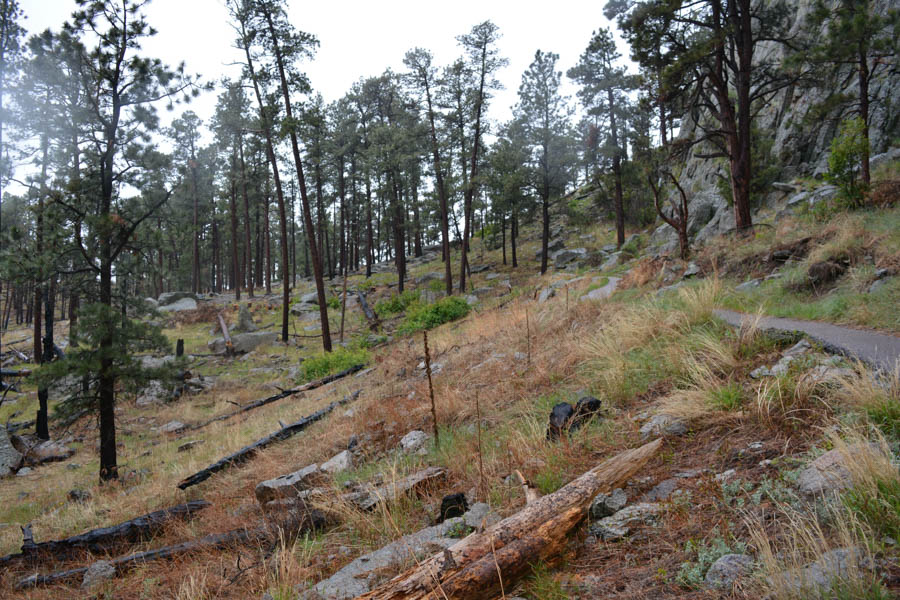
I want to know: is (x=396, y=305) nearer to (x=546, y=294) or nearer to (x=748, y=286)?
(x=546, y=294)

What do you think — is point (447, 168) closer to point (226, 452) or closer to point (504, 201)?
point (504, 201)

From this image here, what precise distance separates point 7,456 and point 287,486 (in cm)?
1089

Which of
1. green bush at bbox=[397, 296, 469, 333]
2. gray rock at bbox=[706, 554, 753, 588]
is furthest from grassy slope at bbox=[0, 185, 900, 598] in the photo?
green bush at bbox=[397, 296, 469, 333]

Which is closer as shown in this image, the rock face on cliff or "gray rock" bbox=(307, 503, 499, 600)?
"gray rock" bbox=(307, 503, 499, 600)

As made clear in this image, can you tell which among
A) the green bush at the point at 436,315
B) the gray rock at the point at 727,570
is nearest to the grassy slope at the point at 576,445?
the gray rock at the point at 727,570

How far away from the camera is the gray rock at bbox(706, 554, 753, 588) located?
6.26 feet

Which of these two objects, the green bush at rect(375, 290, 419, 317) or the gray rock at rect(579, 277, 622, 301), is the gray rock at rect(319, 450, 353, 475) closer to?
the gray rock at rect(579, 277, 622, 301)

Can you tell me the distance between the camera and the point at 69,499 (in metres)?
8.21

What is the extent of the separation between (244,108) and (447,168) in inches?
525

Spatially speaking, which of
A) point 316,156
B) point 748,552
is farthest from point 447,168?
Answer: point 748,552

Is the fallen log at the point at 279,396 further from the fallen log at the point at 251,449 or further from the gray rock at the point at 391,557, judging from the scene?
the gray rock at the point at 391,557

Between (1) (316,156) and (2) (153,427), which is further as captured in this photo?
(1) (316,156)

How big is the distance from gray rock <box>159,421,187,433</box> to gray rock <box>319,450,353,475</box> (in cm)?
932

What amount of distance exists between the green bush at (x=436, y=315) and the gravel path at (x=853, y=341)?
582 inches
